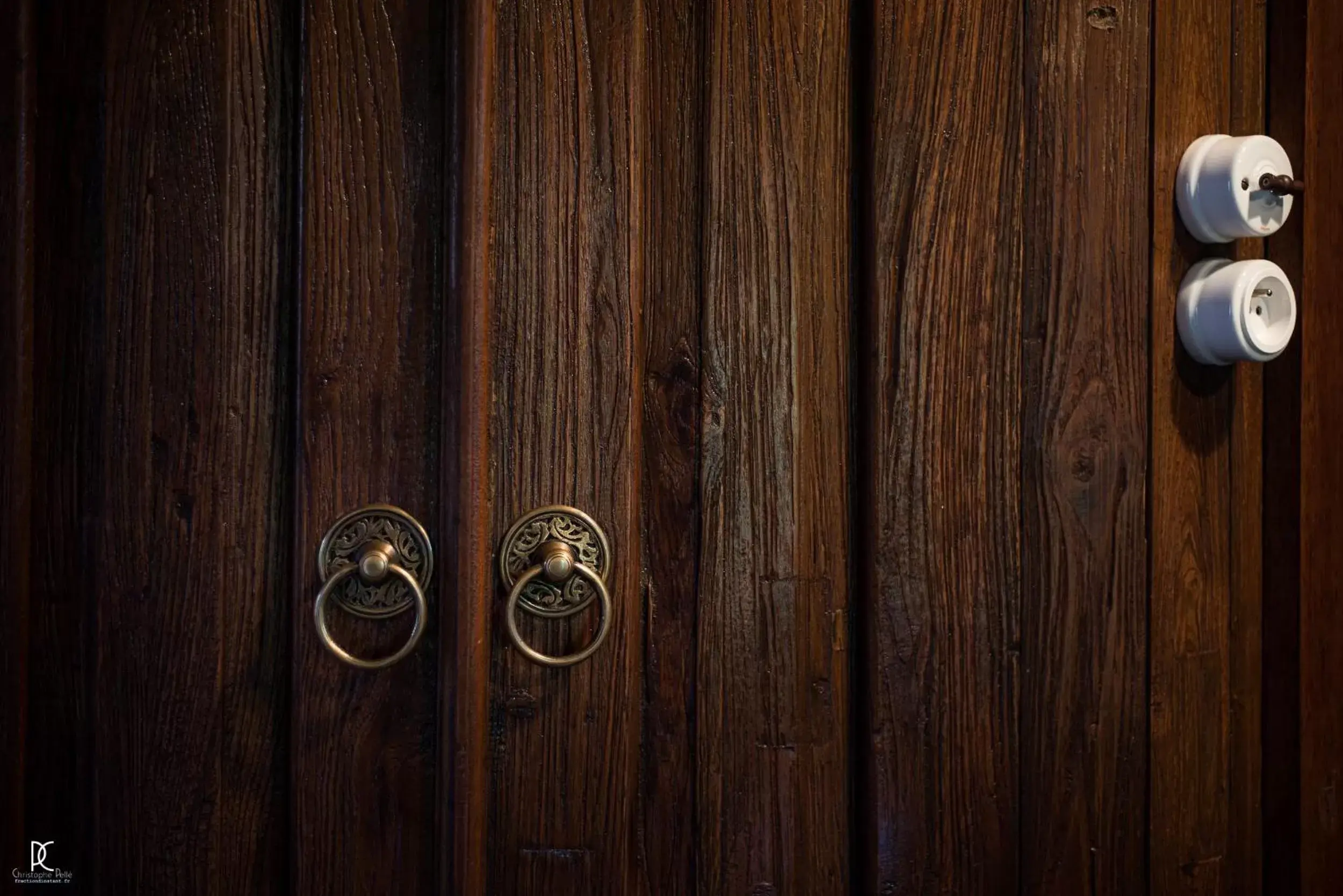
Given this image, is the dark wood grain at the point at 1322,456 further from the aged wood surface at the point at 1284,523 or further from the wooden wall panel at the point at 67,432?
the wooden wall panel at the point at 67,432

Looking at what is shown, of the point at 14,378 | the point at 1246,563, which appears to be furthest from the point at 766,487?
the point at 14,378

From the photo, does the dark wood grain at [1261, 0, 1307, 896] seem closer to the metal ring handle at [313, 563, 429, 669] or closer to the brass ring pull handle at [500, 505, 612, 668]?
the brass ring pull handle at [500, 505, 612, 668]

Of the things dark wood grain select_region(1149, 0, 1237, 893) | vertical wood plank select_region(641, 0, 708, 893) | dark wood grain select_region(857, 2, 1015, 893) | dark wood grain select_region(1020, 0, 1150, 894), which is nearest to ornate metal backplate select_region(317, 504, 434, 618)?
vertical wood plank select_region(641, 0, 708, 893)

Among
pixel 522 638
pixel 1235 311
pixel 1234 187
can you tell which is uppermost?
pixel 1234 187

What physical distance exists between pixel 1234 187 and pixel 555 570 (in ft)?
2.20

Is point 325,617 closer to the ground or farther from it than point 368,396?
closer to the ground

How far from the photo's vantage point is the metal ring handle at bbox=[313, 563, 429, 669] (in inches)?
25.4

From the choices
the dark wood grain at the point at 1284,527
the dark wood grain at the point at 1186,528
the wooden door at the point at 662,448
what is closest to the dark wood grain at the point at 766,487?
the wooden door at the point at 662,448

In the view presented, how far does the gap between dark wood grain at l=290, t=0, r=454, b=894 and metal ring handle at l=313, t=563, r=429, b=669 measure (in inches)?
0.8

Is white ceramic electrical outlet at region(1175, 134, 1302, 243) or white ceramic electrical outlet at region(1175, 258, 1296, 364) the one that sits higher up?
white ceramic electrical outlet at region(1175, 134, 1302, 243)

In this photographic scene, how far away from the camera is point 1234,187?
75 cm

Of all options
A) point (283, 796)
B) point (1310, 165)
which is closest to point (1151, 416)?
point (1310, 165)

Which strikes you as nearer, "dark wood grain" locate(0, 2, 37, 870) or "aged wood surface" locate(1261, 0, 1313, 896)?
"dark wood grain" locate(0, 2, 37, 870)

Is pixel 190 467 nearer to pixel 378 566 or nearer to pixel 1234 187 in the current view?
pixel 378 566
